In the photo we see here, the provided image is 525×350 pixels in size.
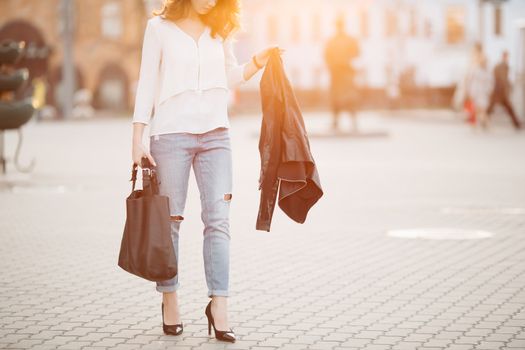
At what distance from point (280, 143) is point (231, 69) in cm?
46

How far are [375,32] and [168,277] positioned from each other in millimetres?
91015

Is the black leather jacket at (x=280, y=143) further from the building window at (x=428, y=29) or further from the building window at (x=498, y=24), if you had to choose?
the building window at (x=428, y=29)

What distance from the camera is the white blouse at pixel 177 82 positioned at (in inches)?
272

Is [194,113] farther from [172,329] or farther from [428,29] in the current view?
[428,29]

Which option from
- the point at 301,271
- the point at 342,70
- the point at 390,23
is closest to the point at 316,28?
the point at 390,23

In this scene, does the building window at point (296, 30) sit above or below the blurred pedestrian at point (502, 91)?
above

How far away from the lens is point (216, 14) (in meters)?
6.95

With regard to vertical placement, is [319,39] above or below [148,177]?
below

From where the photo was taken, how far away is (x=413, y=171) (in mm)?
20188

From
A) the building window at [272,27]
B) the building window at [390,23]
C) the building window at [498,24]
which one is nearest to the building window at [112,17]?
the building window at [272,27]

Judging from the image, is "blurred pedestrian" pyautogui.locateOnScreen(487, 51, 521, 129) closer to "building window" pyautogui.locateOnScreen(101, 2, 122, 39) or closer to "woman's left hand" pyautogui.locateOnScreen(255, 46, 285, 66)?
"woman's left hand" pyautogui.locateOnScreen(255, 46, 285, 66)

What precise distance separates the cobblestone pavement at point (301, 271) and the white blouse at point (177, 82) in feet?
3.46

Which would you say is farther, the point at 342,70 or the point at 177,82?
the point at 342,70

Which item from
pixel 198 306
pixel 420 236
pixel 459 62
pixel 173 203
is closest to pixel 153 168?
pixel 173 203
